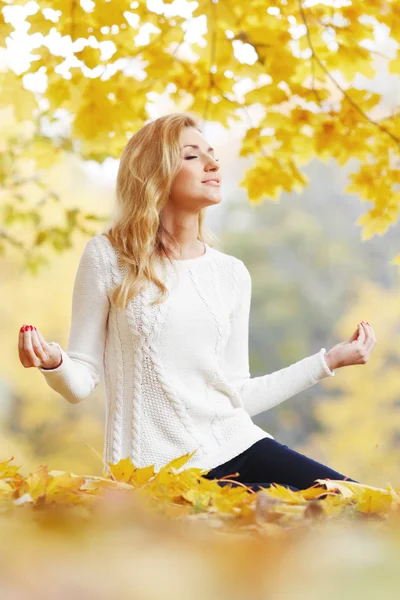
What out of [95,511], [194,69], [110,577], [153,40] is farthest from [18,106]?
[110,577]

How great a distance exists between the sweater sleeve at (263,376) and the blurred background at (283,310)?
305 inches

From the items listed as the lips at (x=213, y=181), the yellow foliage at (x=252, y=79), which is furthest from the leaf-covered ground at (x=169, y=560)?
the yellow foliage at (x=252, y=79)

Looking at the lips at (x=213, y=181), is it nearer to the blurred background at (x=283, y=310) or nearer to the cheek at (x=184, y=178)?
the cheek at (x=184, y=178)

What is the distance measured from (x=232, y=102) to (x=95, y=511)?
2.12m

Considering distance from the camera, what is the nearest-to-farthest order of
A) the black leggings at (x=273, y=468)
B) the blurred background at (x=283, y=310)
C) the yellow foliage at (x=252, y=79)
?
the black leggings at (x=273, y=468), the yellow foliage at (x=252, y=79), the blurred background at (x=283, y=310)

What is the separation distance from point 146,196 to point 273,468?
2.26 ft

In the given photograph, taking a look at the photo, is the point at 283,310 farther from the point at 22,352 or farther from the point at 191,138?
the point at 22,352

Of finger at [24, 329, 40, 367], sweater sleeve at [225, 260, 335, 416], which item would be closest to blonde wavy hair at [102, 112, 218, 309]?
sweater sleeve at [225, 260, 335, 416]

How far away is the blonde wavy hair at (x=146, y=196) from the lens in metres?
1.79

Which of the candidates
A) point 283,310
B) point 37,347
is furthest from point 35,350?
point 283,310

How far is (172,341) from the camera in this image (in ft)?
5.57

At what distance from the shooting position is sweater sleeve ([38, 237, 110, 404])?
170cm

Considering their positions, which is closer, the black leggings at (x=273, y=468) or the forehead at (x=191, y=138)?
the black leggings at (x=273, y=468)

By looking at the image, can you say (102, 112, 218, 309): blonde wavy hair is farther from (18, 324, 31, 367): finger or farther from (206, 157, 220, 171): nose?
(18, 324, 31, 367): finger
